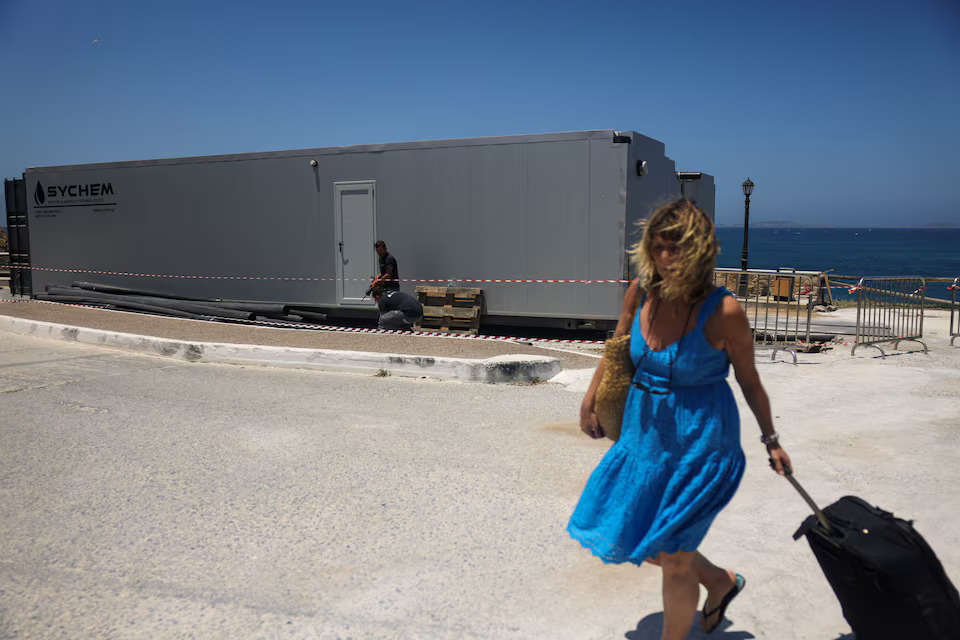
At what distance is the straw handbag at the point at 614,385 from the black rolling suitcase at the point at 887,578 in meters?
0.76

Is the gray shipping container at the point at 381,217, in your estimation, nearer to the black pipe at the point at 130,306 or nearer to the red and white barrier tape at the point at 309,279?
the red and white barrier tape at the point at 309,279

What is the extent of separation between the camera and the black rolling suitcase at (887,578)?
2459 mm

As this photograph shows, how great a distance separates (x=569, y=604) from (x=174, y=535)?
2.12 meters

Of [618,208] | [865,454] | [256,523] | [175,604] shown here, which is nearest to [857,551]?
[175,604]

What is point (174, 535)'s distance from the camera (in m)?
4.11

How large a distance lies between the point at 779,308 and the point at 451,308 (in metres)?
7.21

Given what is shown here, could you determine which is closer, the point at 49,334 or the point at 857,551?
the point at 857,551

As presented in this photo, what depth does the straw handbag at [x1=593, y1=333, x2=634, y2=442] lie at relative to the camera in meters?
2.77

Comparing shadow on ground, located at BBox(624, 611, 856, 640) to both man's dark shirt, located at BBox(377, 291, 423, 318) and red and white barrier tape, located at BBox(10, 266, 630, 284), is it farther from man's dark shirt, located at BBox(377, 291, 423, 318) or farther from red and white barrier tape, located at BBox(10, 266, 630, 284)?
man's dark shirt, located at BBox(377, 291, 423, 318)

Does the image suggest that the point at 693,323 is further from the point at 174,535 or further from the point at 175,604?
the point at 174,535

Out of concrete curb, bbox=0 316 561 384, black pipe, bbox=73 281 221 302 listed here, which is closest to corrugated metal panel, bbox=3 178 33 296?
black pipe, bbox=73 281 221 302

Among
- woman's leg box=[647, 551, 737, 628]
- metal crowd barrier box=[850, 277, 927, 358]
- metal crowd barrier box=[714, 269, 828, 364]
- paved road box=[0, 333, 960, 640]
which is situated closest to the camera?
woman's leg box=[647, 551, 737, 628]

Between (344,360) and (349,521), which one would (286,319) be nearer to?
(344,360)

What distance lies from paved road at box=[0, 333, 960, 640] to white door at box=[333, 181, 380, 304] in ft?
20.3
